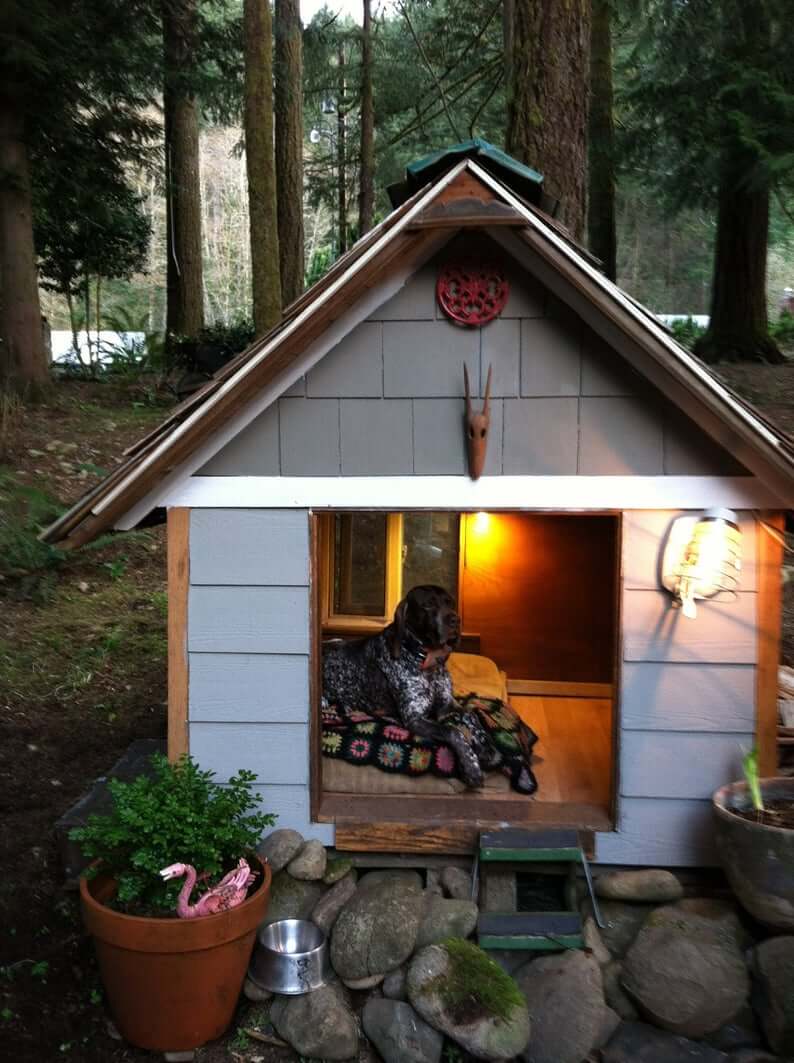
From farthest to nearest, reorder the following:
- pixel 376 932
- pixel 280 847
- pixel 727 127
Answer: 1. pixel 727 127
2. pixel 280 847
3. pixel 376 932

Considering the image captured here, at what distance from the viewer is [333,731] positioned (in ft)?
17.0

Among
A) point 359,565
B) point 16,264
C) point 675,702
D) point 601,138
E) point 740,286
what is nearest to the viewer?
point 675,702

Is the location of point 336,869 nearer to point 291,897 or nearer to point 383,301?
point 291,897

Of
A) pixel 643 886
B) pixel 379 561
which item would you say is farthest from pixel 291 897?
pixel 379 561

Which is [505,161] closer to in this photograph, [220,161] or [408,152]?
[408,152]

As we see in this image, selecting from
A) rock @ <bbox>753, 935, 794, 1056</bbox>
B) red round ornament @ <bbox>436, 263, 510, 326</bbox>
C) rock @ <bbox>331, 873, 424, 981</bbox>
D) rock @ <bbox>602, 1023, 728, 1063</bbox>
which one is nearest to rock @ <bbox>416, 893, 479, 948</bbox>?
rock @ <bbox>331, 873, 424, 981</bbox>

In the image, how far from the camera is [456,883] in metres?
4.36

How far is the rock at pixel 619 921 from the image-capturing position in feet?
13.6

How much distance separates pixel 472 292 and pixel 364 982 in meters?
2.98

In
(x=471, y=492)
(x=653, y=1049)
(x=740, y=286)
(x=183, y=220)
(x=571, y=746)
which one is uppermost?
(x=183, y=220)

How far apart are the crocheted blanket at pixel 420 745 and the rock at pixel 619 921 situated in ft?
2.37

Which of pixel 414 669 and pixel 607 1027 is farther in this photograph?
pixel 414 669

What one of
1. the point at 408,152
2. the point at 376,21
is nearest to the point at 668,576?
the point at 376,21

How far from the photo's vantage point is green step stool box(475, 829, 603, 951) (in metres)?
4.09
